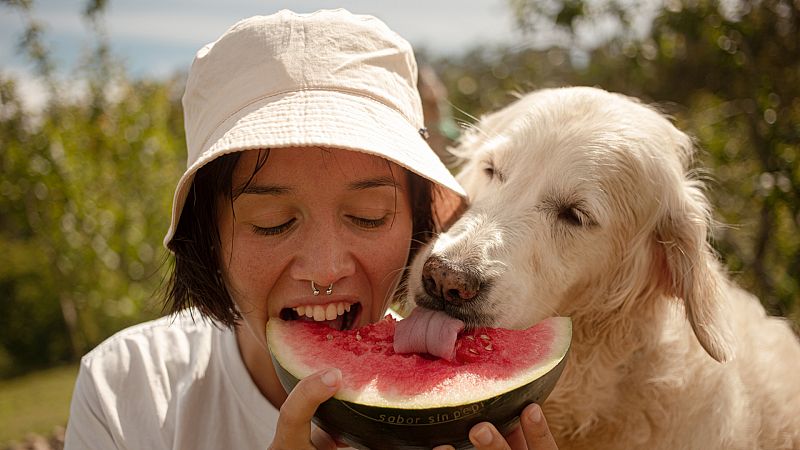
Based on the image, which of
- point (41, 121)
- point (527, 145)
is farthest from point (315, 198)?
point (41, 121)

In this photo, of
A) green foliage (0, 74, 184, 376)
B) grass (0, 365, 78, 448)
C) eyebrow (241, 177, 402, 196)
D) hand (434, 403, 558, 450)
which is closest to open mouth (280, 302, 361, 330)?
eyebrow (241, 177, 402, 196)

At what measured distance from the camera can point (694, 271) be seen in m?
2.58

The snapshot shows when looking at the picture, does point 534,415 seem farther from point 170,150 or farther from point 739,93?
point 170,150

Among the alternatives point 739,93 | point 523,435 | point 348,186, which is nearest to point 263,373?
point 348,186

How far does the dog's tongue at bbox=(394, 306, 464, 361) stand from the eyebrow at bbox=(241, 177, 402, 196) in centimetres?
46

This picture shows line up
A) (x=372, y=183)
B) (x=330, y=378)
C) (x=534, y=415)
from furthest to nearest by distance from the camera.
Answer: (x=372, y=183) < (x=534, y=415) < (x=330, y=378)

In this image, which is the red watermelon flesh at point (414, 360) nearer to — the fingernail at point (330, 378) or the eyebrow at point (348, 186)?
the fingernail at point (330, 378)

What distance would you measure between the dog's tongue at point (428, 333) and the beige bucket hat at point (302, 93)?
46 centimetres

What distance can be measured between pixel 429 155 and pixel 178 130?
18.9 meters

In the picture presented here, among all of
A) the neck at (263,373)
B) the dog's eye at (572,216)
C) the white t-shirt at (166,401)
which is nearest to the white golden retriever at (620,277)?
the dog's eye at (572,216)

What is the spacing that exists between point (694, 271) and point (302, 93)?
5.52 feet

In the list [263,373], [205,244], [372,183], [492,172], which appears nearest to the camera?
[372,183]

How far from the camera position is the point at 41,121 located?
960 centimetres

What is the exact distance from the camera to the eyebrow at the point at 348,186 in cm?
215
